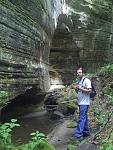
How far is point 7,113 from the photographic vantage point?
1244 cm

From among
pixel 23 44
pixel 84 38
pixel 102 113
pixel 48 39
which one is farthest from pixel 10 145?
pixel 84 38

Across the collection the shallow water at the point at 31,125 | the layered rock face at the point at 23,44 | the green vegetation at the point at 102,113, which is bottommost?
the shallow water at the point at 31,125

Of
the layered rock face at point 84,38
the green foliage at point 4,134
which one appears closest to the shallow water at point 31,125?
the green foliage at point 4,134

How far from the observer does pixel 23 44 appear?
32.7 ft

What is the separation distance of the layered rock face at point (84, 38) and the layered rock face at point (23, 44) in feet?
18.2

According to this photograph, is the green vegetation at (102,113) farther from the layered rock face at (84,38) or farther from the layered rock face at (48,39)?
the layered rock face at (84,38)

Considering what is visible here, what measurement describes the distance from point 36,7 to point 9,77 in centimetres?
329

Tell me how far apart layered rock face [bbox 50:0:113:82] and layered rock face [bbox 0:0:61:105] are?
5.54m

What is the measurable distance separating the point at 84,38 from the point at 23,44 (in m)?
10.0

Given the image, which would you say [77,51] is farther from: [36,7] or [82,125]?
[82,125]

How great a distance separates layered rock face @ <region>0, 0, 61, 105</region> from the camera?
332 inches

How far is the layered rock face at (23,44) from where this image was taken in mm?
8430

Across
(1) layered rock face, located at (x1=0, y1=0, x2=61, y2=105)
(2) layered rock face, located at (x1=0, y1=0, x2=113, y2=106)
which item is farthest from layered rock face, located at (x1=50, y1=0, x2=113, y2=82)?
(1) layered rock face, located at (x1=0, y1=0, x2=61, y2=105)

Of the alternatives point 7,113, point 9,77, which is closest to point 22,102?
point 7,113
